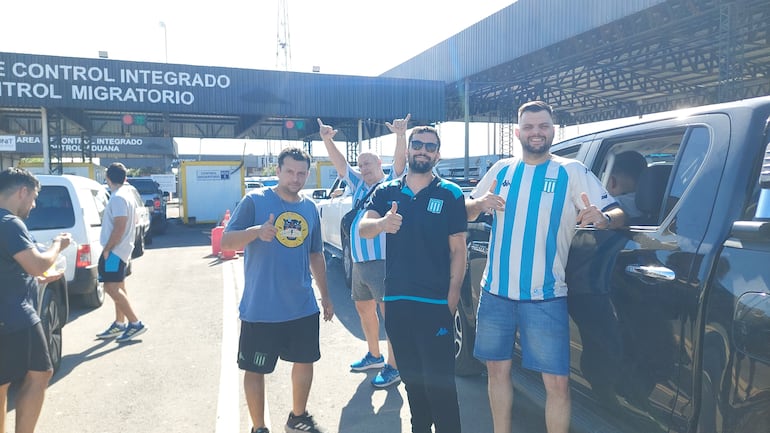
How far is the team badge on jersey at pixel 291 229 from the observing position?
3330 mm

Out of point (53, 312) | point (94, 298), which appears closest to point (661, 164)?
point (53, 312)

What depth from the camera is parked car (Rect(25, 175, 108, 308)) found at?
6020 millimetres

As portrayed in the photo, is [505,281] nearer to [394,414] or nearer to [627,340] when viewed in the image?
[627,340]

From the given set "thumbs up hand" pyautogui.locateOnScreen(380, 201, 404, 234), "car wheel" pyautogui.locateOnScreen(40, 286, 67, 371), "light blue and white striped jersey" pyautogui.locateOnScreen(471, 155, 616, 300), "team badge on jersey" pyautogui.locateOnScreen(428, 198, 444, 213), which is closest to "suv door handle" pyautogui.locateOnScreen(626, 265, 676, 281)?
"light blue and white striped jersey" pyautogui.locateOnScreen(471, 155, 616, 300)

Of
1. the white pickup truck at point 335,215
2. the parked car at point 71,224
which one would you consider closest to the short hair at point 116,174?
the parked car at point 71,224

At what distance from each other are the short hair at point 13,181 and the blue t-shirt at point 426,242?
215cm

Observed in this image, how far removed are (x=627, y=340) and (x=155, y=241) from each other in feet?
49.2

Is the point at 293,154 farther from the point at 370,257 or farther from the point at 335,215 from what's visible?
the point at 335,215

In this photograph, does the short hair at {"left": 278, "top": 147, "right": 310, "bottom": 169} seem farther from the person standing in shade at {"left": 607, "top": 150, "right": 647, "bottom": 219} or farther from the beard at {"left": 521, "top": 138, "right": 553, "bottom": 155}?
the person standing in shade at {"left": 607, "top": 150, "right": 647, "bottom": 219}

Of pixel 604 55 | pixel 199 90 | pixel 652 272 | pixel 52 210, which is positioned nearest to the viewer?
pixel 652 272

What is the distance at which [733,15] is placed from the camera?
14.6 m

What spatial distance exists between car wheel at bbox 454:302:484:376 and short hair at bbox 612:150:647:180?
1.50 m

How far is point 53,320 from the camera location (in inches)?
178

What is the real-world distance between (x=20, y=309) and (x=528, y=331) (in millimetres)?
2681
